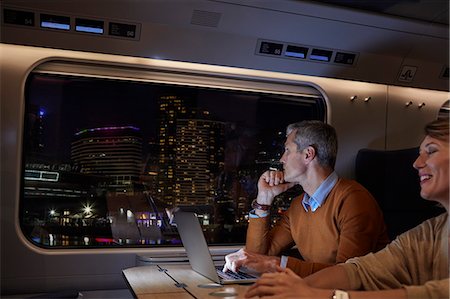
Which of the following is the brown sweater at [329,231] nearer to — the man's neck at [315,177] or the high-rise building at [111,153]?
the man's neck at [315,177]

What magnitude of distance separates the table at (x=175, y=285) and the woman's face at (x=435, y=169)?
77cm

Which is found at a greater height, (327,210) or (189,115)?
(189,115)

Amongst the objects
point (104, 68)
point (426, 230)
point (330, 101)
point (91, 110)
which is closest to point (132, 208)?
point (91, 110)

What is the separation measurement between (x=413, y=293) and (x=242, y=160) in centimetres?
191

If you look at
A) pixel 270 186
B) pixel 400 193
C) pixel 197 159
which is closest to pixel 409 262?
pixel 270 186

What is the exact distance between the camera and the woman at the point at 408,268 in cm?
140

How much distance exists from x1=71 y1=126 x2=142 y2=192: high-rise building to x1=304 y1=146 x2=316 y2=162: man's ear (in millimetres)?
1113

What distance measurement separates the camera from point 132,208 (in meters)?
2.95

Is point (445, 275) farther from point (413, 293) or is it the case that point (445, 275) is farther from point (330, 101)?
point (330, 101)

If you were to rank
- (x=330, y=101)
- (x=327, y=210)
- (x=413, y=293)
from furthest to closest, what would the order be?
(x=330, y=101) → (x=327, y=210) → (x=413, y=293)

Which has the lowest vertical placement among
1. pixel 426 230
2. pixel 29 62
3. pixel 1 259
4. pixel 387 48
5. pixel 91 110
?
pixel 1 259

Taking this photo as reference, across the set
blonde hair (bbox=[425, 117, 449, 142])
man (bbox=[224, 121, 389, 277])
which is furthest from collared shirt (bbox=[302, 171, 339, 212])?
blonde hair (bbox=[425, 117, 449, 142])

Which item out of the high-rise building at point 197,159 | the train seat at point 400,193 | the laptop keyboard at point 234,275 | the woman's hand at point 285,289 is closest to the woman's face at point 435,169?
the woman's hand at point 285,289

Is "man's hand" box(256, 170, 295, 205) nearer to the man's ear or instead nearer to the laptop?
the man's ear
